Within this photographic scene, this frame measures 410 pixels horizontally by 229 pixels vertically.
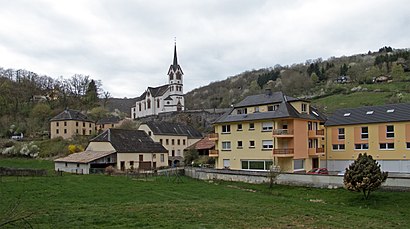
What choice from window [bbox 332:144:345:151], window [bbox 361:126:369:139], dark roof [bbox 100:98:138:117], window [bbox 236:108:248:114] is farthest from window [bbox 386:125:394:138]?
dark roof [bbox 100:98:138:117]

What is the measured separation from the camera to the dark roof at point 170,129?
65.9m

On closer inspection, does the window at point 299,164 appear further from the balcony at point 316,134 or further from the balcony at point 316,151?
the balcony at point 316,134

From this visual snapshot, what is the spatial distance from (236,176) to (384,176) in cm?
1493

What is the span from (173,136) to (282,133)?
32.0 m

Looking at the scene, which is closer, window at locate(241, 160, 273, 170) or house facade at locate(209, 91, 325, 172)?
house facade at locate(209, 91, 325, 172)

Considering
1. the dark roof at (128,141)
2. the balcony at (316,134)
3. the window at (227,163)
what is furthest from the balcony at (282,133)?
the dark roof at (128,141)

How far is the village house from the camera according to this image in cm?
4804

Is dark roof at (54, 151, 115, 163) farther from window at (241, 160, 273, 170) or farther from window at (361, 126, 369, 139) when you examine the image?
window at (361, 126, 369, 139)

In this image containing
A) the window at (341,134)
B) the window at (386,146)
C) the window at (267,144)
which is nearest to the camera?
the window at (386,146)

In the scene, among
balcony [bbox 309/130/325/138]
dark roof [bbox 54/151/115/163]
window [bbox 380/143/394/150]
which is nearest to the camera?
window [bbox 380/143/394/150]

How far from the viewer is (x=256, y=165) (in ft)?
137

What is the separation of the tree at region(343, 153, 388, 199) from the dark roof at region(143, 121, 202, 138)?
43.1m

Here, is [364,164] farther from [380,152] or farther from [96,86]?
[96,86]

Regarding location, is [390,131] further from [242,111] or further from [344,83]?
[344,83]
